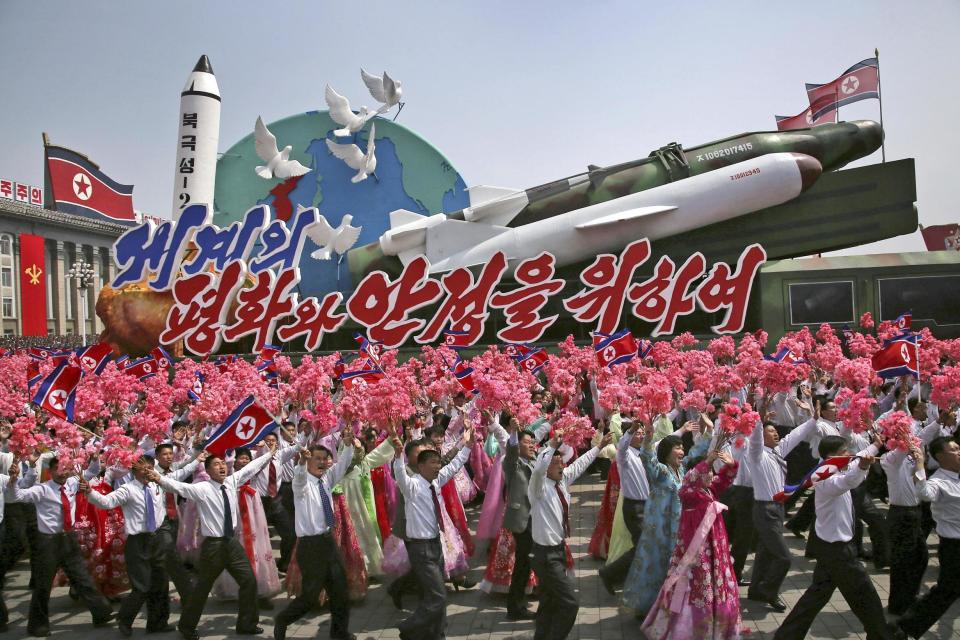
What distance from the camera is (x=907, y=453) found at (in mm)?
5820

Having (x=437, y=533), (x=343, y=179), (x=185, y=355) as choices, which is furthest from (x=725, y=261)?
(x=437, y=533)

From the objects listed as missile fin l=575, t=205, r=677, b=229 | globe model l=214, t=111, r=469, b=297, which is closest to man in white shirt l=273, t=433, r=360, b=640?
missile fin l=575, t=205, r=677, b=229

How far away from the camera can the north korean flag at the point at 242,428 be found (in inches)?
280

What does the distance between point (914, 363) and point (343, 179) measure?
83.9 ft

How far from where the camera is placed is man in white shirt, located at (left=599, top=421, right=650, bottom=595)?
7246mm

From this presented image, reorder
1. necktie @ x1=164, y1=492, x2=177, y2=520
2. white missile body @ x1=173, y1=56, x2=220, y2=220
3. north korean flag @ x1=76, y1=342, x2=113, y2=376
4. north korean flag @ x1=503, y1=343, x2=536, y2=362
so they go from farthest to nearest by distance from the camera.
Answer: white missile body @ x1=173, y1=56, x2=220, y2=220 < north korean flag @ x1=503, y1=343, x2=536, y2=362 < north korean flag @ x1=76, y1=342, x2=113, y2=376 < necktie @ x1=164, y1=492, x2=177, y2=520

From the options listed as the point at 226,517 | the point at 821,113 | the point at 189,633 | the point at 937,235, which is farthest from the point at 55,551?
the point at 937,235

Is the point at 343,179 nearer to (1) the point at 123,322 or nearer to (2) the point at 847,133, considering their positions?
(1) the point at 123,322

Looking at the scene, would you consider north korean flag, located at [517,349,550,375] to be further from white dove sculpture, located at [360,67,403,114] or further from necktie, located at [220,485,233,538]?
white dove sculpture, located at [360,67,403,114]

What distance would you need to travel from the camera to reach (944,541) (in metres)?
6.04

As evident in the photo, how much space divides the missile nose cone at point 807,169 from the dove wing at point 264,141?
19399 millimetres

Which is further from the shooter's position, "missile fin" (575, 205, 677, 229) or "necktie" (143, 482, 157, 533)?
"missile fin" (575, 205, 677, 229)

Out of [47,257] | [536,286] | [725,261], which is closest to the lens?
[536,286]

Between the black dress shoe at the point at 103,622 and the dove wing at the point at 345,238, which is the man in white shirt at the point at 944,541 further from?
the dove wing at the point at 345,238
